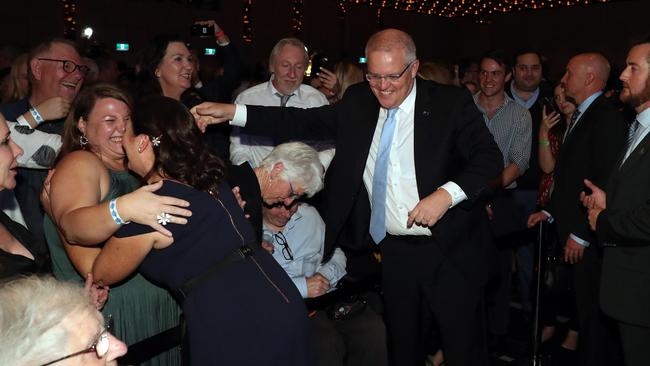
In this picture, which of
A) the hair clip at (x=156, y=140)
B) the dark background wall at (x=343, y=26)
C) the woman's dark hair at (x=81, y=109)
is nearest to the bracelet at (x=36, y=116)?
the woman's dark hair at (x=81, y=109)

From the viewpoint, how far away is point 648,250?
2668mm

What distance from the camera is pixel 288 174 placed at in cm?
275

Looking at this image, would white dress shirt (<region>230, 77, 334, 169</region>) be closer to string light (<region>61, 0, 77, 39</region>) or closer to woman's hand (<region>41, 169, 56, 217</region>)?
woman's hand (<region>41, 169, 56, 217</region>)

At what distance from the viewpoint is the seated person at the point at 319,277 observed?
317 cm

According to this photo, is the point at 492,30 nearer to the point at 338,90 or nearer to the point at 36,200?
the point at 338,90

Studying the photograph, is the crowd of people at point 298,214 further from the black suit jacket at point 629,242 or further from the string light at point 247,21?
the string light at point 247,21

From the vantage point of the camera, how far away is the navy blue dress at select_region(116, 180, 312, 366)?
1947mm

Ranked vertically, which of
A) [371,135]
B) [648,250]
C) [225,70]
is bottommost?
[648,250]

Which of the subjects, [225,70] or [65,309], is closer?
[65,309]

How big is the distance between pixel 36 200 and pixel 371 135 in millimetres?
1871

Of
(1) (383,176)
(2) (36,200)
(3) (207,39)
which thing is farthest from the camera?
(3) (207,39)

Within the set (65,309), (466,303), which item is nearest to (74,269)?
(65,309)

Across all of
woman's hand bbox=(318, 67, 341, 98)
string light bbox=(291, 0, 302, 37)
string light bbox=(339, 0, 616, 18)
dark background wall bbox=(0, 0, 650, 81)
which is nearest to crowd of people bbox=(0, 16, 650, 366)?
woman's hand bbox=(318, 67, 341, 98)

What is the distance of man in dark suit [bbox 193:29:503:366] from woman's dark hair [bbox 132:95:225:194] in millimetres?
667
